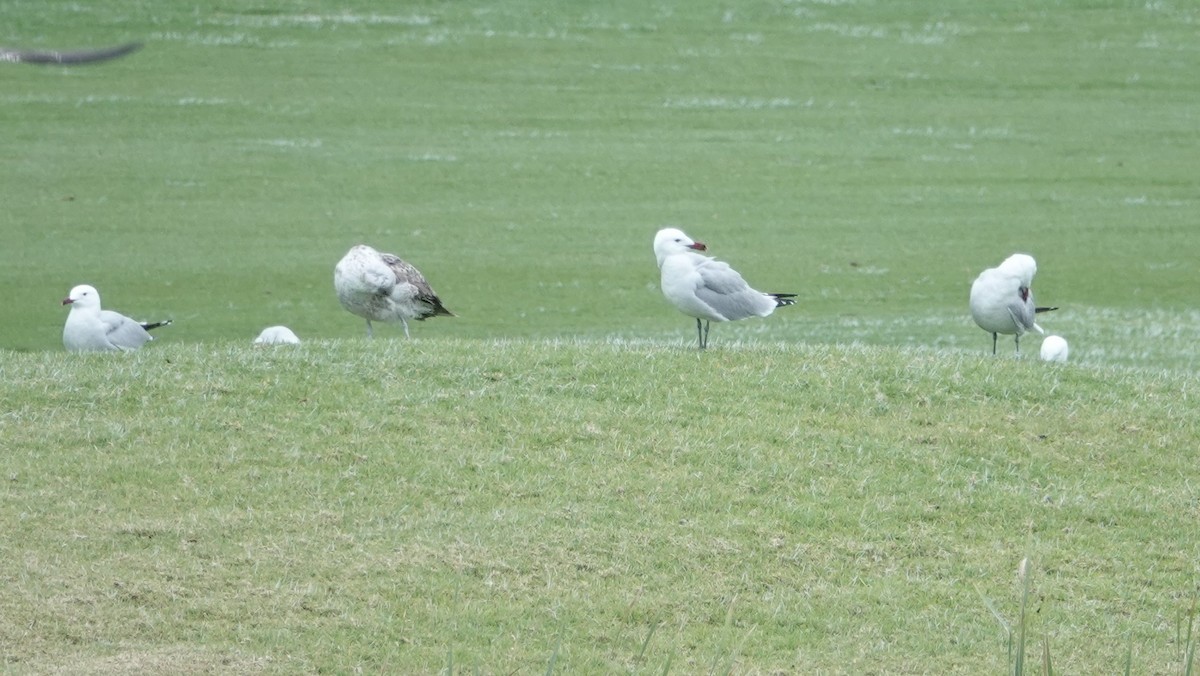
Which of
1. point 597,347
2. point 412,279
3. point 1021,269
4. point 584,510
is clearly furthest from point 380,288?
point 1021,269

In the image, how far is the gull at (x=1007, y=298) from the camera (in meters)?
12.1

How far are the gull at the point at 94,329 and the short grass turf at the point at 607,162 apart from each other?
165 inches

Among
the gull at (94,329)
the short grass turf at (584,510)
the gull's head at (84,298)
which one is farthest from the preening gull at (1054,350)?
the gull's head at (84,298)

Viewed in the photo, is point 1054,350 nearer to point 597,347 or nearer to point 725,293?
point 725,293

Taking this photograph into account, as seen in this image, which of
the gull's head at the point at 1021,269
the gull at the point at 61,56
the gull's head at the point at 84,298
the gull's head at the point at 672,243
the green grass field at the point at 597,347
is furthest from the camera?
the gull's head at the point at 84,298

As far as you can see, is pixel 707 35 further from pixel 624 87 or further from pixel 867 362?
pixel 867 362

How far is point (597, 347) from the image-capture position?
11422 mm

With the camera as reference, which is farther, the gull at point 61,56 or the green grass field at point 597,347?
the green grass field at point 597,347

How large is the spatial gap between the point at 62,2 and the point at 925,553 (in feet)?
105

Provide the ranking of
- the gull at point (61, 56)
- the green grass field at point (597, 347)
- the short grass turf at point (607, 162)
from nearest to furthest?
the gull at point (61, 56) < the green grass field at point (597, 347) < the short grass turf at point (607, 162)

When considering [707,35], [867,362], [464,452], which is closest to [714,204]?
[707,35]

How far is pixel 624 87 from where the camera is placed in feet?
106

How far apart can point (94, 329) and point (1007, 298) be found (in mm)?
7294

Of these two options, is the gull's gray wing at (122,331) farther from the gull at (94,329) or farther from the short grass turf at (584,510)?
the short grass turf at (584,510)
